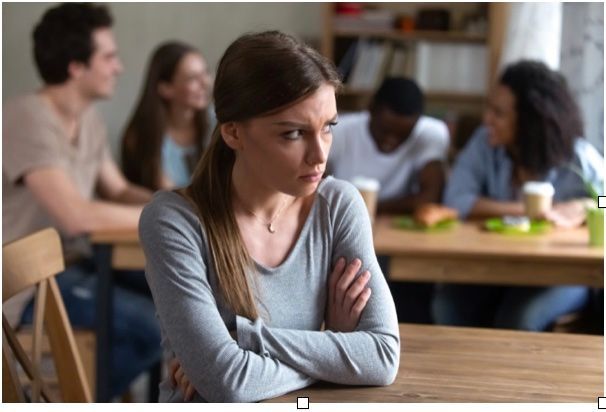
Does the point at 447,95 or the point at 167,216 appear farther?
the point at 447,95

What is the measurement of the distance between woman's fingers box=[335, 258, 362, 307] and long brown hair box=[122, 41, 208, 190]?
1.81 metres

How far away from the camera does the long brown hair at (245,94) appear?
1.37 meters

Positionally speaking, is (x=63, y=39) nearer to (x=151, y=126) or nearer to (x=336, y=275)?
(x=151, y=126)

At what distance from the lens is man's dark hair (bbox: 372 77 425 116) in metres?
3.14

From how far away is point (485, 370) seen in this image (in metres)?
1.46

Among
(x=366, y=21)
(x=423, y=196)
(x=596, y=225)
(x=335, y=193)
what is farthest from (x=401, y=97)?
(x=335, y=193)

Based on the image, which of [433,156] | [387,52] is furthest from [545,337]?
[387,52]

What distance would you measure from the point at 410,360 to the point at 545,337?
0.27 metres

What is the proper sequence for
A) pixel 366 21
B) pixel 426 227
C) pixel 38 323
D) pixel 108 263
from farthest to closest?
pixel 366 21 → pixel 426 227 → pixel 108 263 → pixel 38 323

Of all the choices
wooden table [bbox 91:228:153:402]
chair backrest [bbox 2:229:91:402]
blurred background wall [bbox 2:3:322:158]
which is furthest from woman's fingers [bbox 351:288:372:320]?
blurred background wall [bbox 2:3:322:158]

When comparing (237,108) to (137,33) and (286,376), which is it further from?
(137,33)

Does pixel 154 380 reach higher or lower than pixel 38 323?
lower

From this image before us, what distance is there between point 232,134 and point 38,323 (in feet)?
1.47

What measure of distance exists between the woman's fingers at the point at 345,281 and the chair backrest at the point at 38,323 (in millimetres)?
482
